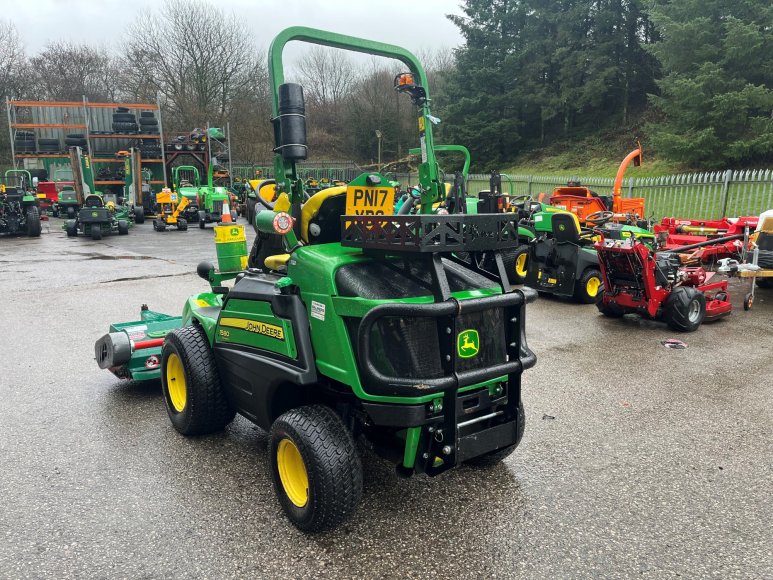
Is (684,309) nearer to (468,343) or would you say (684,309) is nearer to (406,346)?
(468,343)

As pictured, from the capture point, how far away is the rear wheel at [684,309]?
6480mm

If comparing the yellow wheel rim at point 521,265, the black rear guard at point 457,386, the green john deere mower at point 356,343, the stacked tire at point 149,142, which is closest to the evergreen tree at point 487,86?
the stacked tire at point 149,142

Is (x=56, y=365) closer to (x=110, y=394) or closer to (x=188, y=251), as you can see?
(x=110, y=394)

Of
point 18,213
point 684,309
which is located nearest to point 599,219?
point 684,309

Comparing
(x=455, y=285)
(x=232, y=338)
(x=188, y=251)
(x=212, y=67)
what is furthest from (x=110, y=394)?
(x=212, y=67)

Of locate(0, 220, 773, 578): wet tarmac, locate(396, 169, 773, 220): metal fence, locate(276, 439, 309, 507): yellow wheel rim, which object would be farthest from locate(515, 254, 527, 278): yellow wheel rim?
locate(276, 439, 309, 507): yellow wheel rim

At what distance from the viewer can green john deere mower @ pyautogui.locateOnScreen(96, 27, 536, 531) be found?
8.43ft

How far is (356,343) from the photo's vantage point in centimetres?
261

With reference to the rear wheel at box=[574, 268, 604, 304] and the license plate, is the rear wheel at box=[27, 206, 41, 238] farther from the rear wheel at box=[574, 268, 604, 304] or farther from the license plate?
the license plate

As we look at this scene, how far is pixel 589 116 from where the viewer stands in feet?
99.2

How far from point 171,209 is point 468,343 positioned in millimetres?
17806

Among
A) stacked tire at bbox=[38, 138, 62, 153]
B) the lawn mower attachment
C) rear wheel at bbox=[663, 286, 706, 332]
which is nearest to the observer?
the lawn mower attachment

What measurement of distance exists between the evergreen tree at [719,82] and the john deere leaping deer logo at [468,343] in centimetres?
1877

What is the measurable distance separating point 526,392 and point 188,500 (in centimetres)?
266
